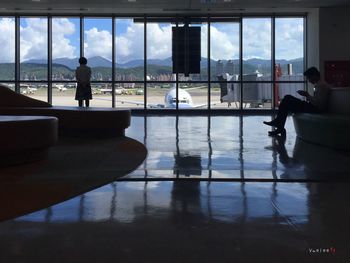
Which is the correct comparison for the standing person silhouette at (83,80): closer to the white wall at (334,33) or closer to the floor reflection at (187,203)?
the white wall at (334,33)

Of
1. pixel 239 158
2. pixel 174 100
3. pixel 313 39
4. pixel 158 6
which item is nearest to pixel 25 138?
pixel 239 158

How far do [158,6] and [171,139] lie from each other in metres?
9.76

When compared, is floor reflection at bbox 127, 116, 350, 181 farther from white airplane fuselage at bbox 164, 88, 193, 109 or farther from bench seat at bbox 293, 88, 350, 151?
white airplane fuselage at bbox 164, 88, 193, 109

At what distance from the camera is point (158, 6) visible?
17.6 m

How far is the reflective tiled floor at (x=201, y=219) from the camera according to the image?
2.92m

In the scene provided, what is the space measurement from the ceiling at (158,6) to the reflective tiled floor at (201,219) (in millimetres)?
11712

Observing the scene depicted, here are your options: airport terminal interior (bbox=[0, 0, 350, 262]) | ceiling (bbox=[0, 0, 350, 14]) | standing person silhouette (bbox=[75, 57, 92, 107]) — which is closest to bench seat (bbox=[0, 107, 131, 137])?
airport terminal interior (bbox=[0, 0, 350, 262])

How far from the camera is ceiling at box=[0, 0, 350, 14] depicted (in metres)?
16.7

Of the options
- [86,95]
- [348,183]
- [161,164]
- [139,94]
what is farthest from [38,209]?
Result: [139,94]

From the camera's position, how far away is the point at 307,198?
14.2ft

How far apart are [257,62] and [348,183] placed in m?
15.5

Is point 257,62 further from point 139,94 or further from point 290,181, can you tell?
point 290,181

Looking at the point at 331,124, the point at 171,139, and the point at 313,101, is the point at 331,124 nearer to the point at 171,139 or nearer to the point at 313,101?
the point at 313,101

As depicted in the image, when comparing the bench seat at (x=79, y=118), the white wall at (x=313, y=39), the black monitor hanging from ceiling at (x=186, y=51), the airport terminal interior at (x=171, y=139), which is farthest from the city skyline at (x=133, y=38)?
the bench seat at (x=79, y=118)
